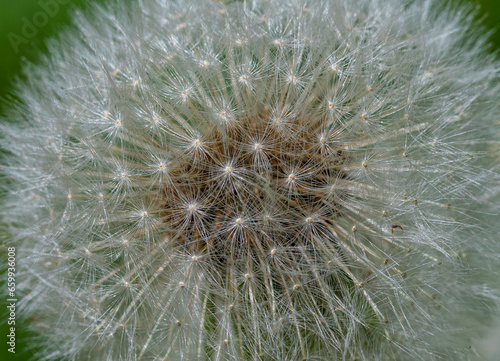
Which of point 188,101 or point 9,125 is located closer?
point 188,101

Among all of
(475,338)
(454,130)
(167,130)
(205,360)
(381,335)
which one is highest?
(167,130)

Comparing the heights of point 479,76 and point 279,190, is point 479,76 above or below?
below

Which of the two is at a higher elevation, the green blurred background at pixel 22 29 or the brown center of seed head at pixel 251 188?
the green blurred background at pixel 22 29

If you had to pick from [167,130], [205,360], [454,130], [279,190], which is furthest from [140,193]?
[454,130]

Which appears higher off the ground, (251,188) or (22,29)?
(22,29)

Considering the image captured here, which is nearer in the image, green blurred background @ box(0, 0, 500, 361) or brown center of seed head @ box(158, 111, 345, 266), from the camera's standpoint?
brown center of seed head @ box(158, 111, 345, 266)

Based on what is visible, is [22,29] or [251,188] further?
[22,29]

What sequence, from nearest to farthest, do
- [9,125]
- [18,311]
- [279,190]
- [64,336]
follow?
[279,190] < [64,336] < [18,311] < [9,125]

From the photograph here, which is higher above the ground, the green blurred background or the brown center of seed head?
the green blurred background

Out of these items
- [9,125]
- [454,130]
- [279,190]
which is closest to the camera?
[279,190]

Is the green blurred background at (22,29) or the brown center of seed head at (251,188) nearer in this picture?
the brown center of seed head at (251,188)

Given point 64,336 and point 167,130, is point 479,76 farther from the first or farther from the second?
point 64,336
